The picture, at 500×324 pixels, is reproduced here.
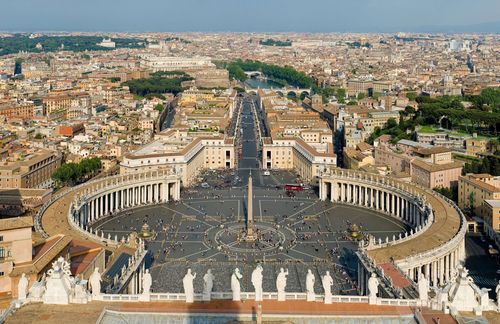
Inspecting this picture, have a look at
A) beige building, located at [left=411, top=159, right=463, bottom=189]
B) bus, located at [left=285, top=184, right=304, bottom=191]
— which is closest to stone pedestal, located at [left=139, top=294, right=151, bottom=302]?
bus, located at [left=285, top=184, right=304, bottom=191]

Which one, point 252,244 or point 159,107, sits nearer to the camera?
point 252,244

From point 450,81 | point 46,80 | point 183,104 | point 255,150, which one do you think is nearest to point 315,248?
point 255,150

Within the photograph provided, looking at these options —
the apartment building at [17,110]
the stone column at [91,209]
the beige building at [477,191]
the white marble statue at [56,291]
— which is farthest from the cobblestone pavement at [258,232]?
the apartment building at [17,110]

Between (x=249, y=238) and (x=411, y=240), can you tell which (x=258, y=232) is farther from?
(x=411, y=240)

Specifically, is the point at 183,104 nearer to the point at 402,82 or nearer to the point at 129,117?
the point at 129,117

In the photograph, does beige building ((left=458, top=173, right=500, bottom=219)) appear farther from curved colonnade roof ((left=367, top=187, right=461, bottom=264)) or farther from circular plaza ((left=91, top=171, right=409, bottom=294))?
circular plaza ((left=91, top=171, right=409, bottom=294))

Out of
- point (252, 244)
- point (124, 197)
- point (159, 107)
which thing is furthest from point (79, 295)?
point (159, 107)

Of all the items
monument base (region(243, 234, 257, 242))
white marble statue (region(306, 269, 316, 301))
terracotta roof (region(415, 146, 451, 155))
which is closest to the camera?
white marble statue (region(306, 269, 316, 301))

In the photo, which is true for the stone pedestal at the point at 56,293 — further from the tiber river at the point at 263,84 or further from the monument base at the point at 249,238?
the tiber river at the point at 263,84
